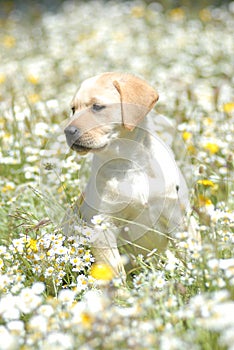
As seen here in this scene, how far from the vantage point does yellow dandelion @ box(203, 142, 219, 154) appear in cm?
384

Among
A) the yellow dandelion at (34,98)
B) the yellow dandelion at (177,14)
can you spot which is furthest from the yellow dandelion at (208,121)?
the yellow dandelion at (177,14)

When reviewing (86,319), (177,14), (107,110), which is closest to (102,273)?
(86,319)

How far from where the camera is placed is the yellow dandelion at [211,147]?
151 inches

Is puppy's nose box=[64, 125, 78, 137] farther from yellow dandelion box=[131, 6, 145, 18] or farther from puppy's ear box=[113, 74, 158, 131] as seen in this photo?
yellow dandelion box=[131, 6, 145, 18]

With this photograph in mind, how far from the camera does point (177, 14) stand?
841cm

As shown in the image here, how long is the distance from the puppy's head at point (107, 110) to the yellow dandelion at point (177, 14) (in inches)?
218

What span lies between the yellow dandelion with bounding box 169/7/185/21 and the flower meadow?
31mm

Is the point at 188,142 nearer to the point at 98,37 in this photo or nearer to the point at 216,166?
the point at 216,166

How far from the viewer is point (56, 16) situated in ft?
32.2

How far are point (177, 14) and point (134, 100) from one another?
231 inches

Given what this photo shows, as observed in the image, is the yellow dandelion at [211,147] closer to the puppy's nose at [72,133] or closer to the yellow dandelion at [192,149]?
the yellow dandelion at [192,149]

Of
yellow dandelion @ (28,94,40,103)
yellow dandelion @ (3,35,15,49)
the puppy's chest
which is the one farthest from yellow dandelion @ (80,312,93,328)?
yellow dandelion @ (3,35,15,49)

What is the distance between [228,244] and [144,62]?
174 inches

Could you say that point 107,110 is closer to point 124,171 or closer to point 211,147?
point 124,171
